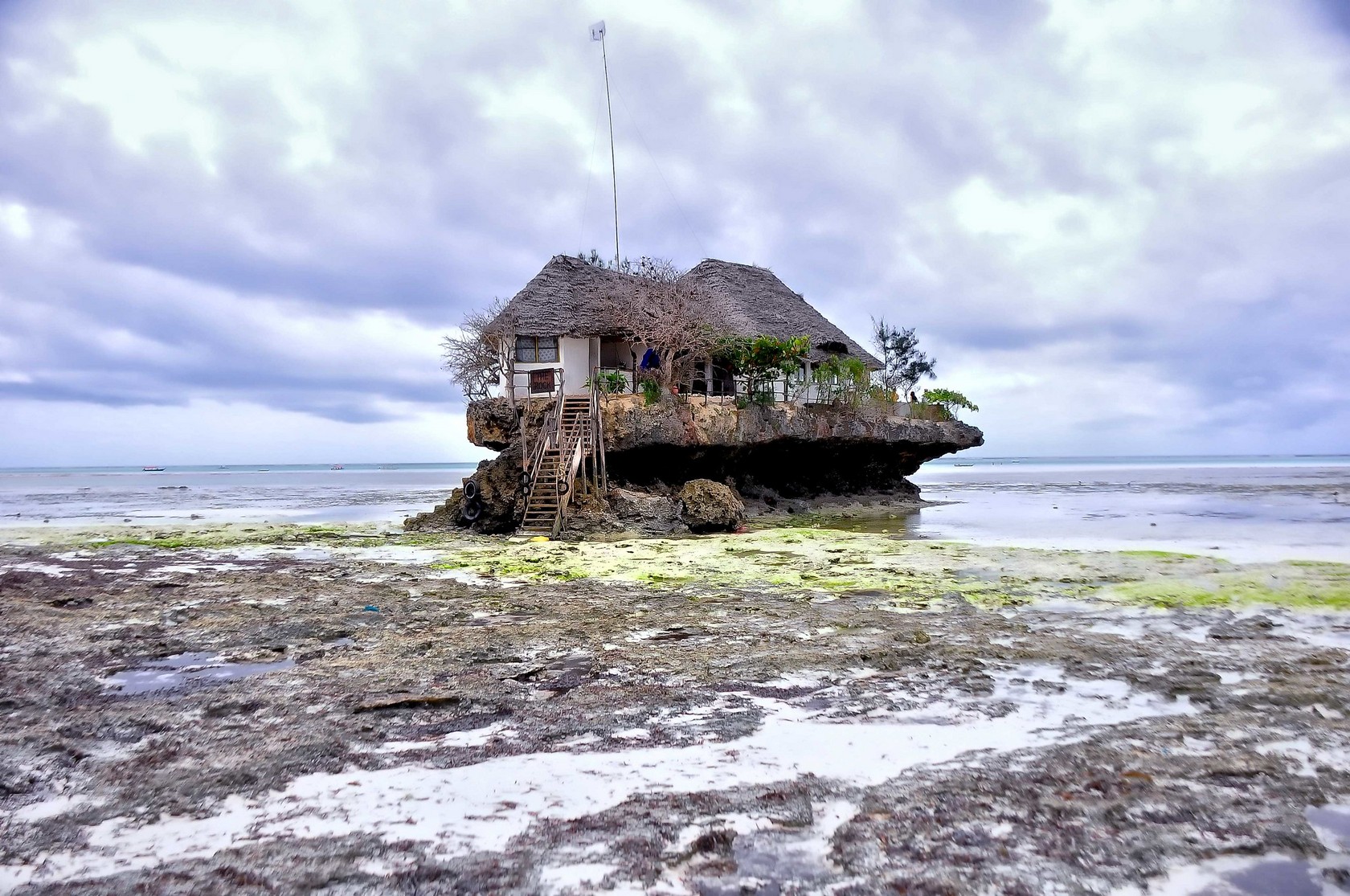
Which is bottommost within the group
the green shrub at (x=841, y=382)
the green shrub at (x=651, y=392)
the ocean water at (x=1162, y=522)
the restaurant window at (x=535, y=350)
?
the ocean water at (x=1162, y=522)

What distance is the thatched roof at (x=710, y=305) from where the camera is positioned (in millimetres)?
23453

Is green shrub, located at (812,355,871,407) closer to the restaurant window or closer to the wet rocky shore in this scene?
the restaurant window

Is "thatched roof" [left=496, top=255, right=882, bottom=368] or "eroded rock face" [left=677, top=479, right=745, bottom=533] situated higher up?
"thatched roof" [left=496, top=255, right=882, bottom=368]

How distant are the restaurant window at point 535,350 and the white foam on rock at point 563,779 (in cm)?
2007

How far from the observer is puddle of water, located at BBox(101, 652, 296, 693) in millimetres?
5234

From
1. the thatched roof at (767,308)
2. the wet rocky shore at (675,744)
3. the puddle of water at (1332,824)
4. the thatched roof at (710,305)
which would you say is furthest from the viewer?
the thatched roof at (767,308)

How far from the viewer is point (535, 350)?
939 inches

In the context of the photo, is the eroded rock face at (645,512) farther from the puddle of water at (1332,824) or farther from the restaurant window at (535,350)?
the puddle of water at (1332,824)

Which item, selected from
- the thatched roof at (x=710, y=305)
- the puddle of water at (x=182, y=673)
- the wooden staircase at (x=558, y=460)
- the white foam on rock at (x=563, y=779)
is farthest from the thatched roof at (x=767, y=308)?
the white foam on rock at (x=563, y=779)

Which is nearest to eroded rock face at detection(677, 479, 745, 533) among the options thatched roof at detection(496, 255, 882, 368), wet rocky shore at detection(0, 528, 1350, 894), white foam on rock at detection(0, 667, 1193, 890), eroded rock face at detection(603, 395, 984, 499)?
eroded rock face at detection(603, 395, 984, 499)

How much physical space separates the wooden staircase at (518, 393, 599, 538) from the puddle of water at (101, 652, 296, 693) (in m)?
11.0

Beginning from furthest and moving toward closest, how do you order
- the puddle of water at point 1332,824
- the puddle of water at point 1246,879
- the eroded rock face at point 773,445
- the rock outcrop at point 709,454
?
the eroded rock face at point 773,445 → the rock outcrop at point 709,454 → the puddle of water at point 1332,824 → the puddle of water at point 1246,879

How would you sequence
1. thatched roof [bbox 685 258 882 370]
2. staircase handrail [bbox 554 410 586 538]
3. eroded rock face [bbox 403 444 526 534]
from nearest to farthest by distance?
1. staircase handrail [bbox 554 410 586 538]
2. eroded rock face [bbox 403 444 526 534]
3. thatched roof [bbox 685 258 882 370]

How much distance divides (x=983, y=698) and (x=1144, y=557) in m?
9.02
